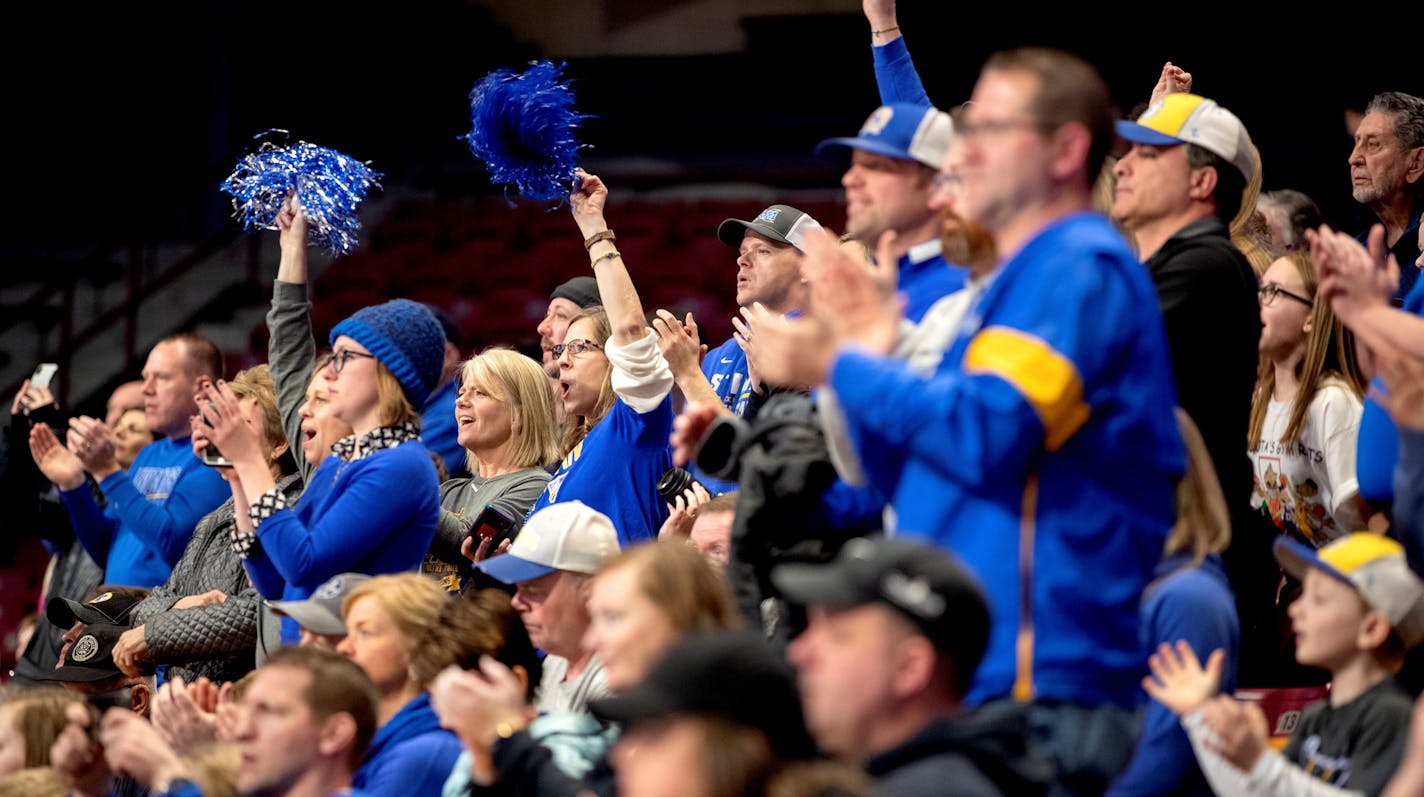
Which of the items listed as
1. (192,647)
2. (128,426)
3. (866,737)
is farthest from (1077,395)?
(128,426)

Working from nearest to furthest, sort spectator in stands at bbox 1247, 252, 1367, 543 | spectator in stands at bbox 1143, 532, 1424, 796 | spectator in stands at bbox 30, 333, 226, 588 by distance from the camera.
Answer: spectator in stands at bbox 1143, 532, 1424, 796
spectator in stands at bbox 1247, 252, 1367, 543
spectator in stands at bbox 30, 333, 226, 588

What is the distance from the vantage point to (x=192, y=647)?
463 centimetres

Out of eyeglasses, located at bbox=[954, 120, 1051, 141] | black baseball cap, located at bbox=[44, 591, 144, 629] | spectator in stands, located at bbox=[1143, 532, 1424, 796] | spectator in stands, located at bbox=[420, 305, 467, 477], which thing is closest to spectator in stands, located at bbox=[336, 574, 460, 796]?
spectator in stands, located at bbox=[1143, 532, 1424, 796]

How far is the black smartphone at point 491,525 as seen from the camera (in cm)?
454

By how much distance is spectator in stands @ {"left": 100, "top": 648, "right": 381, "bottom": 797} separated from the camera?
327 cm

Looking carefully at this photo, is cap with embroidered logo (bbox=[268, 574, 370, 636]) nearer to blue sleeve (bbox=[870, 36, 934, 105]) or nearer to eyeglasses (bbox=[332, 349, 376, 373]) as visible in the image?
eyeglasses (bbox=[332, 349, 376, 373])

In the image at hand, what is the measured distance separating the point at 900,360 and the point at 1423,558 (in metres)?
1.42

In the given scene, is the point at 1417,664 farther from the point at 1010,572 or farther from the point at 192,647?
the point at 192,647

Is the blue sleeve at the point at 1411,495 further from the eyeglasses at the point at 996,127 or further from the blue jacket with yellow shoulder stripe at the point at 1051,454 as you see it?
the eyeglasses at the point at 996,127

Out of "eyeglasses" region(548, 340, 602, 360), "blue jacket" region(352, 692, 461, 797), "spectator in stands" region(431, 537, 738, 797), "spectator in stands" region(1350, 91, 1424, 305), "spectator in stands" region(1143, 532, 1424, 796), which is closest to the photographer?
"spectator in stands" region(431, 537, 738, 797)

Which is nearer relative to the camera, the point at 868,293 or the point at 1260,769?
the point at 868,293

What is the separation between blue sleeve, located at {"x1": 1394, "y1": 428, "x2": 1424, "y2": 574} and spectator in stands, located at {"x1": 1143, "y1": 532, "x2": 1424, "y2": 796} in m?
0.05

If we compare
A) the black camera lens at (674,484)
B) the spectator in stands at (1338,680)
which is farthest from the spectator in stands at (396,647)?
the spectator in stands at (1338,680)

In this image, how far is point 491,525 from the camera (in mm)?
4547
